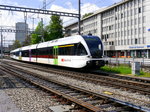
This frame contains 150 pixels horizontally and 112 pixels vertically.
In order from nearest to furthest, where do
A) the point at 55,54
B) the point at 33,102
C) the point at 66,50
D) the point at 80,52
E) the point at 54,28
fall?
1. the point at 33,102
2. the point at 80,52
3. the point at 66,50
4. the point at 55,54
5. the point at 54,28

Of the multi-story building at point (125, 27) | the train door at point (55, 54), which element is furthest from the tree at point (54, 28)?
the train door at point (55, 54)

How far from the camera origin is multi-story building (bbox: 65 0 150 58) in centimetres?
4719

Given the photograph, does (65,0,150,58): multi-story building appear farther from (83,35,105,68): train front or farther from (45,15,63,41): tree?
(83,35,105,68): train front

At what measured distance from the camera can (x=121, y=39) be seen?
182ft

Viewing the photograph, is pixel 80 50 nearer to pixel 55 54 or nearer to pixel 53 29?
pixel 55 54

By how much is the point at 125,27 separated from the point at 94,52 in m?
41.1

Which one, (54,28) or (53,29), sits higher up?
(54,28)

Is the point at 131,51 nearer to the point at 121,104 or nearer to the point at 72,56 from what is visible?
the point at 72,56

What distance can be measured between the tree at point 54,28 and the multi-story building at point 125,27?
16.6 meters

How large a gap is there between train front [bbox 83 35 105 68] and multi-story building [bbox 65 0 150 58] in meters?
33.9

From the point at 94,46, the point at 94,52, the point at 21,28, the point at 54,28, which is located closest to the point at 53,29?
the point at 54,28

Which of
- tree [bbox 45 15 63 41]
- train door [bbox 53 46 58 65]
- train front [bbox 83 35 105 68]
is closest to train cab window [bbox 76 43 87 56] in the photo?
train front [bbox 83 35 105 68]

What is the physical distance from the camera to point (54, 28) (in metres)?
53.4

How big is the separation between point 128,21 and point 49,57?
1433 inches
